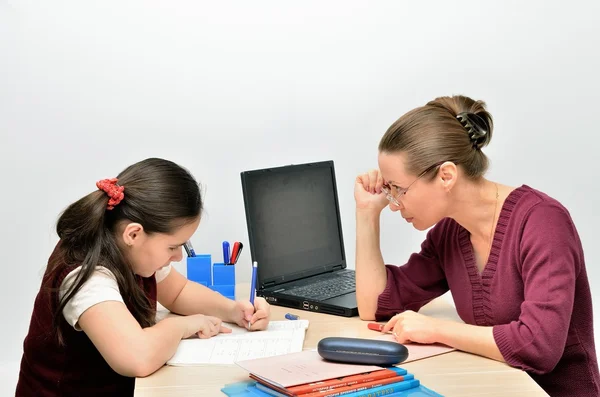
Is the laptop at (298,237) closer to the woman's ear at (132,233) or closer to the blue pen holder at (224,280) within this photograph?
the blue pen holder at (224,280)

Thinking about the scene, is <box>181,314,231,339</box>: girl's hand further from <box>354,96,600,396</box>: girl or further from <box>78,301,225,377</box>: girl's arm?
<box>354,96,600,396</box>: girl

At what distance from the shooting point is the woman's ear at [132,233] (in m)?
1.57

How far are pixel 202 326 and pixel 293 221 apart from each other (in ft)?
2.10

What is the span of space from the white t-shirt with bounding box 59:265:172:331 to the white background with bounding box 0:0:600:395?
0.96 meters

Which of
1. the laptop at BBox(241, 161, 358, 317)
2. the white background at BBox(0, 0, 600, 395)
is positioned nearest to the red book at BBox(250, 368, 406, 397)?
the laptop at BBox(241, 161, 358, 317)

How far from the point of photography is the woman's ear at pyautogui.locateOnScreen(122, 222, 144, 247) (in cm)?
157

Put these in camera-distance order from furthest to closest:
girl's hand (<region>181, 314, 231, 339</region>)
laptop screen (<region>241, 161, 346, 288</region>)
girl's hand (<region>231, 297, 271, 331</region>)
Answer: laptop screen (<region>241, 161, 346, 288</region>) → girl's hand (<region>231, 297, 271, 331</region>) → girl's hand (<region>181, 314, 231, 339</region>)

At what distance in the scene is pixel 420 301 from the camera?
1884 millimetres

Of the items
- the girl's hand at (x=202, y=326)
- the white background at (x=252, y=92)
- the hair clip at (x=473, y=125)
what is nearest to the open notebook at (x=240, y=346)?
the girl's hand at (x=202, y=326)

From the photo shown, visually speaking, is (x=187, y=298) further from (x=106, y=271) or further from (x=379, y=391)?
(x=379, y=391)

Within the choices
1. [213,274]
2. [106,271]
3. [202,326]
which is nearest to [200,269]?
[213,274]

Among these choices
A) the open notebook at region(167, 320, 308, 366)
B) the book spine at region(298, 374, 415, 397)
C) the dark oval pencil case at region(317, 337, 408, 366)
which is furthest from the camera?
the open notebook at region(167, 320, 308, 366)

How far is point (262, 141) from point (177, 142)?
0.28 m

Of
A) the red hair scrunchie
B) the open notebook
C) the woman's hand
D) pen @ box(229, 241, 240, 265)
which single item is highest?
the red hair scrunchie
